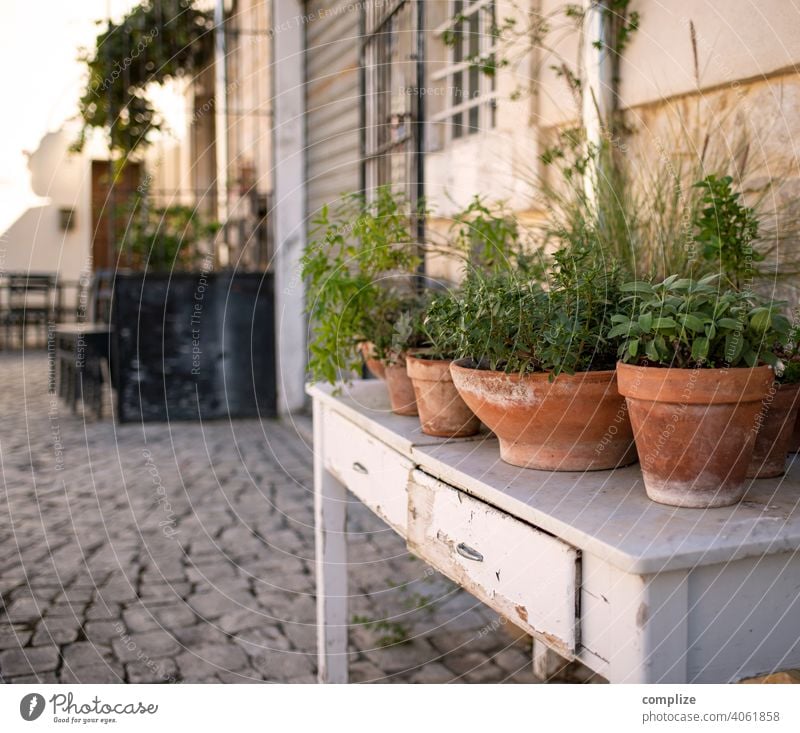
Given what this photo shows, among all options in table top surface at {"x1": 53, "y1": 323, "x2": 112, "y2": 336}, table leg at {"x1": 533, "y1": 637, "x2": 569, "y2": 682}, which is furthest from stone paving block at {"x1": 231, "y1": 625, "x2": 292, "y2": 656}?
table top surface at {"x1": 53, "y1": 323, "x2": 112, "y2": 336}

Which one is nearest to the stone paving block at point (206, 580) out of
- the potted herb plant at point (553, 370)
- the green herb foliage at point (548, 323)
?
the potted herb plant at point (553, 370)

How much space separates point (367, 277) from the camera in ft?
7.23

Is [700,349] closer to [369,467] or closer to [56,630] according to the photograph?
[369,467]

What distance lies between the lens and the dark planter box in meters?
6.38

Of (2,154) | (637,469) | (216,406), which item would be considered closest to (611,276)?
(637,469)

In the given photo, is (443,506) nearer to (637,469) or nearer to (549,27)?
(637,469)

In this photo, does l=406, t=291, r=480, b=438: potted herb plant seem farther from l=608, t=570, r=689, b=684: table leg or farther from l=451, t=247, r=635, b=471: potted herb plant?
l=608, t=570, r=689, b=684: table leg

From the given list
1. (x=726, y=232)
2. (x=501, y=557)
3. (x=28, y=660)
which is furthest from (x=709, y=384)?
(x=28, y=660)

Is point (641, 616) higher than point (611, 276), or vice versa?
point (611, 276)

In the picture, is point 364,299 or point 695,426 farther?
point 364,299

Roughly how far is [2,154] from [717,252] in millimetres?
2102

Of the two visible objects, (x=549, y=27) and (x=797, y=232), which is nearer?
(x=797, y=232)

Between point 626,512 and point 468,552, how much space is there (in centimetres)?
35

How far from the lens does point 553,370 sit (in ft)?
4.63
